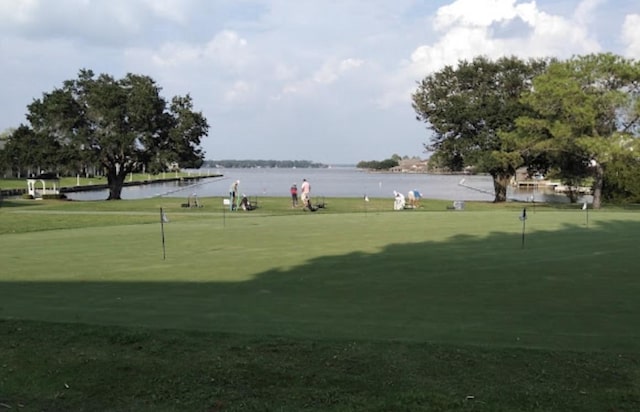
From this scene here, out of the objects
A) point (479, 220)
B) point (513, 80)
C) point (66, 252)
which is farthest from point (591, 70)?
point (66, 252)

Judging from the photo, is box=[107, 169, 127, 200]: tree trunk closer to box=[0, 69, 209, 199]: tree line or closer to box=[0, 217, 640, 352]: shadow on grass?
box=[0, 69, 209, 199]: tree line

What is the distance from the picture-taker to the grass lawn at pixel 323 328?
5188 millimetres

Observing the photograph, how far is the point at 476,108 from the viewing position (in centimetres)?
5359

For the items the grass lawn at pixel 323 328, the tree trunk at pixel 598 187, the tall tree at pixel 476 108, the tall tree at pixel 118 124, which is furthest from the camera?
the tall tree at pixel 118 124

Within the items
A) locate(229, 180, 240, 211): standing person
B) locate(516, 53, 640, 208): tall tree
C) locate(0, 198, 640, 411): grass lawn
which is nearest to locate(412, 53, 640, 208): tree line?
locate(516, 53, 640, 208): tall tree

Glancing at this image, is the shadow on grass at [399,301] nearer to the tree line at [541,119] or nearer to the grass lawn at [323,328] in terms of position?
the grass lawn at [323,328]

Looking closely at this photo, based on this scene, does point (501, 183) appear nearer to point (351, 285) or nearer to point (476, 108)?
point (476, 108)

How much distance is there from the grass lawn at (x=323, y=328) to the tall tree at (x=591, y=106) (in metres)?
26.0

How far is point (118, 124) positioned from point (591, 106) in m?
43.1

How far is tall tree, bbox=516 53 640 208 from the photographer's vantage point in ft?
129

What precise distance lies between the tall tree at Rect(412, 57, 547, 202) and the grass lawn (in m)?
38.4

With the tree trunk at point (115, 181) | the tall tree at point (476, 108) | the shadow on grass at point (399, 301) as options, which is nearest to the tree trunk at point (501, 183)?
the tall tree at point (476, 108)

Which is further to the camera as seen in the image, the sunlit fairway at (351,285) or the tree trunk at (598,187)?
the tree trunk at (598,187)

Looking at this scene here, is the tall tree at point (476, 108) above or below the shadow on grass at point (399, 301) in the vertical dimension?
above
